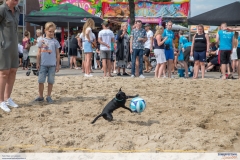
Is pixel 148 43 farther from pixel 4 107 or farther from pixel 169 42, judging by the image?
pixel 4 107

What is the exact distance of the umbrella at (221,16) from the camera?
1522cm

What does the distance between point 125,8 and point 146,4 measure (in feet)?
4.65

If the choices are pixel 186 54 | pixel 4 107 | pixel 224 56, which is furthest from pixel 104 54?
pixel 4 107

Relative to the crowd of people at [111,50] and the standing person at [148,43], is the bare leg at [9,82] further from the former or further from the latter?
the standing person at [148,43]

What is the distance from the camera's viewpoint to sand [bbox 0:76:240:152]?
4156 mm

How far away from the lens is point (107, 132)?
15.1 feet

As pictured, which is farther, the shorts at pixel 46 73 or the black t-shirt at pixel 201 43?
the black t-shirt at pixel 201 43

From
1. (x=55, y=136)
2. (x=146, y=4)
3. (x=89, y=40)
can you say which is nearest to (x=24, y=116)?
(x=55, y=136)

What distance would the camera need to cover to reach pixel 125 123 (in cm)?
518

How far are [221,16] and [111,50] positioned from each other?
223 inches

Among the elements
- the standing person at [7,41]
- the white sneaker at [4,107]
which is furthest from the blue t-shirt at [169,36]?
the white sneaker at [4,107]

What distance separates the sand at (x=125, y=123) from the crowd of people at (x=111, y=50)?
602 millimetres

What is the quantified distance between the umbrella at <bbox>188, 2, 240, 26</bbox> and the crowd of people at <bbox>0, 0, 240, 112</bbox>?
61.4 inches

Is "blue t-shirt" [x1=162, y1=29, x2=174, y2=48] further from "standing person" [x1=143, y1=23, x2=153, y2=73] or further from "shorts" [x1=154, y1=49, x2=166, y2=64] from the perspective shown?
"standing person" [x1=143, y1=23, x2=153, y2=73]
